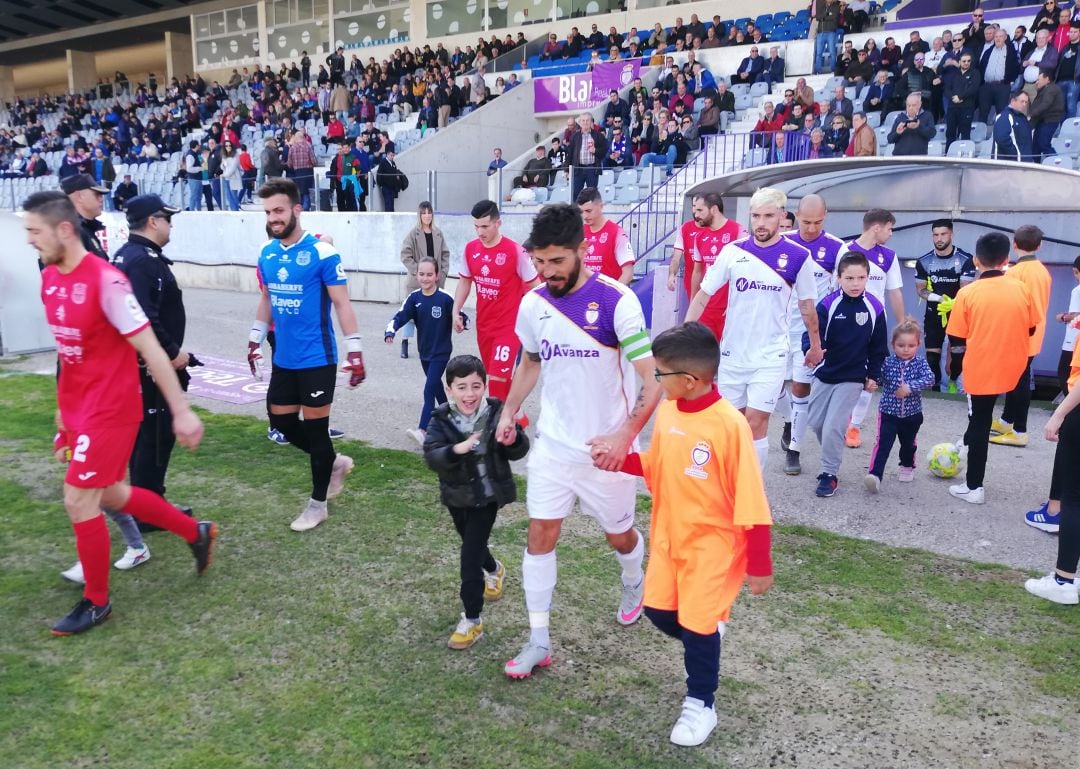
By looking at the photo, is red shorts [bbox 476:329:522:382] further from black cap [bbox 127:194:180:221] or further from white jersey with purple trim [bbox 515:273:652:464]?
white jersey with purple trim [bbox 515:273:652:464]

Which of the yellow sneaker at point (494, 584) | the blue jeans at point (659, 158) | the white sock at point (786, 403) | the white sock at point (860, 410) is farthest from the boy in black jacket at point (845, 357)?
the blue jeans at point (659, 158)

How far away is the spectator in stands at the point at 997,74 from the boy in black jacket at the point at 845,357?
31.4 feet

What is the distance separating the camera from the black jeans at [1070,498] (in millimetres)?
4309

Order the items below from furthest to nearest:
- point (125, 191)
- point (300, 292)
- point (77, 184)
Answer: point (125, 191) < point (77, 184) < point (300, 292)

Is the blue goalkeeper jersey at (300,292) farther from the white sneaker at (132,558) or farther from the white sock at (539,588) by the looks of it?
the white sock at (539,588)

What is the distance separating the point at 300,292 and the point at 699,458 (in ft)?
9.75

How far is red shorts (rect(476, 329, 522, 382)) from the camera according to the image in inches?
259

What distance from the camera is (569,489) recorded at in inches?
145

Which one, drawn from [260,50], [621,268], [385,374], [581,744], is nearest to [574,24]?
[260,50]

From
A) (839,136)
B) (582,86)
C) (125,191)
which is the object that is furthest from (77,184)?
(125,191)

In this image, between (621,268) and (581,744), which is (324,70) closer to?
(621,268)

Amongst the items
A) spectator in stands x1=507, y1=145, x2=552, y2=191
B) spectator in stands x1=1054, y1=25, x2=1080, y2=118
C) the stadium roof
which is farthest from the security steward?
the stadium roof

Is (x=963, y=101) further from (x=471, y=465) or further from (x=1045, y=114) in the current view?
(x=471, y=465)

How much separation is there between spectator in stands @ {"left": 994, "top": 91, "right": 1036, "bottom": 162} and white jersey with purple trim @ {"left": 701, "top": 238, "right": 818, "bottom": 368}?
8480mm
